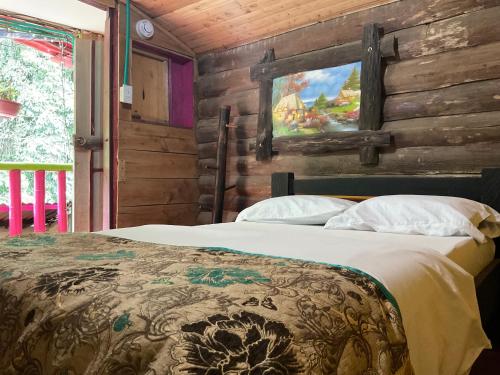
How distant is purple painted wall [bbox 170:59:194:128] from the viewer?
3.88 meters

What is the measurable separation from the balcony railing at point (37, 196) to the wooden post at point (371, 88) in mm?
2695

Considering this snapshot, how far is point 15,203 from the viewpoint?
3523mm

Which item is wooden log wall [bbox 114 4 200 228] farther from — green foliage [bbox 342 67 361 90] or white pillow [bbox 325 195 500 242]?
white pillow [bbox 325 195 500 242]

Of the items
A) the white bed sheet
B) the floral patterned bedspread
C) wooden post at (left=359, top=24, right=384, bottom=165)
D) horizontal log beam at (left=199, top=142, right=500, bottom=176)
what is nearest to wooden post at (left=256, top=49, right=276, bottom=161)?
horizontal log beam at (left=199, top=142, right=500, bottom=176)

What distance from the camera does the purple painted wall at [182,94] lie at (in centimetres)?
388

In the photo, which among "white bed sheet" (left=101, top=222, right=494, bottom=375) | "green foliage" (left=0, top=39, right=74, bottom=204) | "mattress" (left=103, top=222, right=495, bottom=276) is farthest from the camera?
"green foliage" (left=0, top=39, right=74, bottom=204)

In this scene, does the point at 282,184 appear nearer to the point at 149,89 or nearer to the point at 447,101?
the point at 447,101

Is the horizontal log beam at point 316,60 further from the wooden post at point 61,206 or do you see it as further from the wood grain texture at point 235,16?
the wooden post at point 61,206

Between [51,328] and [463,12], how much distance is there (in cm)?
265

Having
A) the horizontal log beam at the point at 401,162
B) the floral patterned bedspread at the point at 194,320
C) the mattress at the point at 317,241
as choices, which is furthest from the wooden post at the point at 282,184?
the floral patterned bedspread at the point at 194,320

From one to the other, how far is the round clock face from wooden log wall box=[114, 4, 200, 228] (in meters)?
0.04

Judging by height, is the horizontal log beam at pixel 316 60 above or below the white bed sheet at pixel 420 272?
above

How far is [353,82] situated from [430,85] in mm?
503

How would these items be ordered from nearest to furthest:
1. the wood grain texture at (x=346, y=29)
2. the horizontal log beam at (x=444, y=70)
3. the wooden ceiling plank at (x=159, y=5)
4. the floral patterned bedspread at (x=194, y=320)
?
1. the floral patterned bedspread at (x=194, y=320)
2. the horizontal log beam at (x=444, y=70)
3. the wood grain texture at (x=346, y=29)
4. the wooden ceiling plank at (x=159, y=5)
